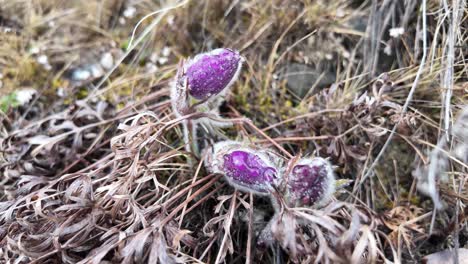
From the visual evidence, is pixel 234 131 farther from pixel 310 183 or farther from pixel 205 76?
pixel 310 183

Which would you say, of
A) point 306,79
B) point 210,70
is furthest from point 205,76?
point 306,79

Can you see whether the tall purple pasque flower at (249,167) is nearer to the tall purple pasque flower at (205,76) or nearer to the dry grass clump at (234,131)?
the dry grass clump at (234,131)

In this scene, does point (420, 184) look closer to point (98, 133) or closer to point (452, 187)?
point (452, 187)

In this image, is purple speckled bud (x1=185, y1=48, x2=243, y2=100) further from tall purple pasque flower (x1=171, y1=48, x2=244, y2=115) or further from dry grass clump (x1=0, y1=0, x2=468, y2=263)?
dry grass clump (x1=0, y1=0, x2=468, y2=263)

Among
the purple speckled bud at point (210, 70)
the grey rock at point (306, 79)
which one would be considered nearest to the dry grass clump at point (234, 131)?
the grey rock at point (306, 79)

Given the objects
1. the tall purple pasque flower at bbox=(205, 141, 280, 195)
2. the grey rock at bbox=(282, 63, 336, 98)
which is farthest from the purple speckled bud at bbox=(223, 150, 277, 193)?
the grey rock at bbox=(282, 63, 336, 98)

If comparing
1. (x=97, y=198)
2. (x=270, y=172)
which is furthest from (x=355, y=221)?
(x=97, y=198)

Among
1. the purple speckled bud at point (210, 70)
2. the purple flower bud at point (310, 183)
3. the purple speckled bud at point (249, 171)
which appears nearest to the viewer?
the purple flower bud at point (310, 183)
